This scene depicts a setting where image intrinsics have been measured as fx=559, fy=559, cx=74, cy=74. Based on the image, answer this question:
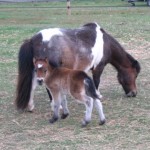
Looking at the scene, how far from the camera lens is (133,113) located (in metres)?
7.91

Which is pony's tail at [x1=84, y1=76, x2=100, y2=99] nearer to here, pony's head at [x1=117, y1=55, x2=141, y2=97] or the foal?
the foal

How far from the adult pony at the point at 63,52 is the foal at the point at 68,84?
478mm

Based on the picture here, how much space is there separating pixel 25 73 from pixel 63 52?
607 millimetres

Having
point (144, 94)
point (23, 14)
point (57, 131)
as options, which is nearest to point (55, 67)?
point (57, 131)

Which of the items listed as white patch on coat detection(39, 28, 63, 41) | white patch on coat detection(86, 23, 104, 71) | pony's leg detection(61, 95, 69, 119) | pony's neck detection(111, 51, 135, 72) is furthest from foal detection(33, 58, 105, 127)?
pony's neck detection(111, 51, 135, 72)

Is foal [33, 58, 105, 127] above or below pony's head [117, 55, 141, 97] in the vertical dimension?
above

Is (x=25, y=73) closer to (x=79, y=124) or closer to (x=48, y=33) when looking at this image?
(x=48, y=33)

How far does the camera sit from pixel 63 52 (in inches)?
308

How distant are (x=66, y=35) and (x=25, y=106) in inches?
46.2

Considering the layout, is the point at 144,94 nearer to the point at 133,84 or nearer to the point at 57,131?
the point at 133,84

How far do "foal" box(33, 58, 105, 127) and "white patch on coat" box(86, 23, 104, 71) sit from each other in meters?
1.12

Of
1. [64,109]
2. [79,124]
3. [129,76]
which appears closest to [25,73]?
[64,109]

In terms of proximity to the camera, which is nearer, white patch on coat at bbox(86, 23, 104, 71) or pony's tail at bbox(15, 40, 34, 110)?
pony's tail at bbox(15, 40, 34, 110)

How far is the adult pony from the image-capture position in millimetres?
7762
